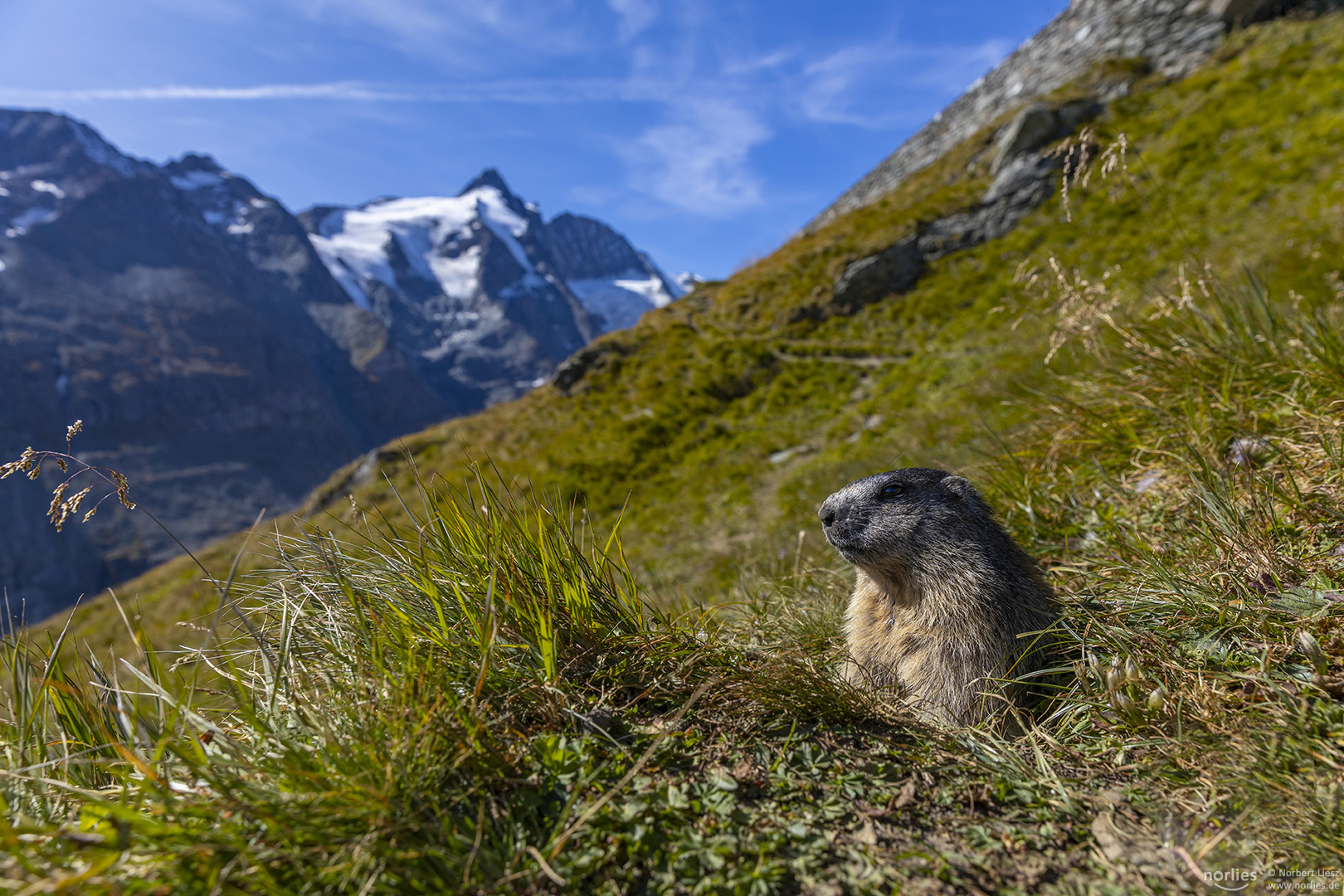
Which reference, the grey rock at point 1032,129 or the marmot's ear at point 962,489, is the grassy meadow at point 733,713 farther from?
the grey rock at point 1032,129

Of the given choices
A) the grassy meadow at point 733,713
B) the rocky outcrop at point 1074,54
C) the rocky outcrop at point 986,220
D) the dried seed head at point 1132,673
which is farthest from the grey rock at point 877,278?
the dried seed head at point 1132,673

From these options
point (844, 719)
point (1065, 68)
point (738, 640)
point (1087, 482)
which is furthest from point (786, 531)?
point (1065, 68)

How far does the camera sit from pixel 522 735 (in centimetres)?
219

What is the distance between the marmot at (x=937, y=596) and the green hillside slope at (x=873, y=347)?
10.8 ft

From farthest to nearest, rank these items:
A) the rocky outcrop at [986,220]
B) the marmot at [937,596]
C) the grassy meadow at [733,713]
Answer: the rocky outcrop at [986,220] → the marmot at [937,596] → the grassy meadow at [733,713]

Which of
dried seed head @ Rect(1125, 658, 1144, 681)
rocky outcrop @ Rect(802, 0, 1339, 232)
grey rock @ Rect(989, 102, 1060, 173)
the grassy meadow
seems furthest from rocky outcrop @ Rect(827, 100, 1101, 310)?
dried seed head @ Rect(1125, 658, 1144, 681)

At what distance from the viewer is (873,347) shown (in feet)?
67.2

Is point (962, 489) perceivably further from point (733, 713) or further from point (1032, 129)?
point (1032, 129)

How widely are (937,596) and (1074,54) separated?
40444mm

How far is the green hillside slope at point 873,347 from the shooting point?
41.6 feet

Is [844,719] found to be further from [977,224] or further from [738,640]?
[977,224]

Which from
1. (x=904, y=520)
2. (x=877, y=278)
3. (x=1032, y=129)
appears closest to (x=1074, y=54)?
(x=1032, y=129)

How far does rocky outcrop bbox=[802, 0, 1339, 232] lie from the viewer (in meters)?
24.5

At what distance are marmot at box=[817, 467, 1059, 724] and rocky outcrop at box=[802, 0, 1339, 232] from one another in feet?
107
